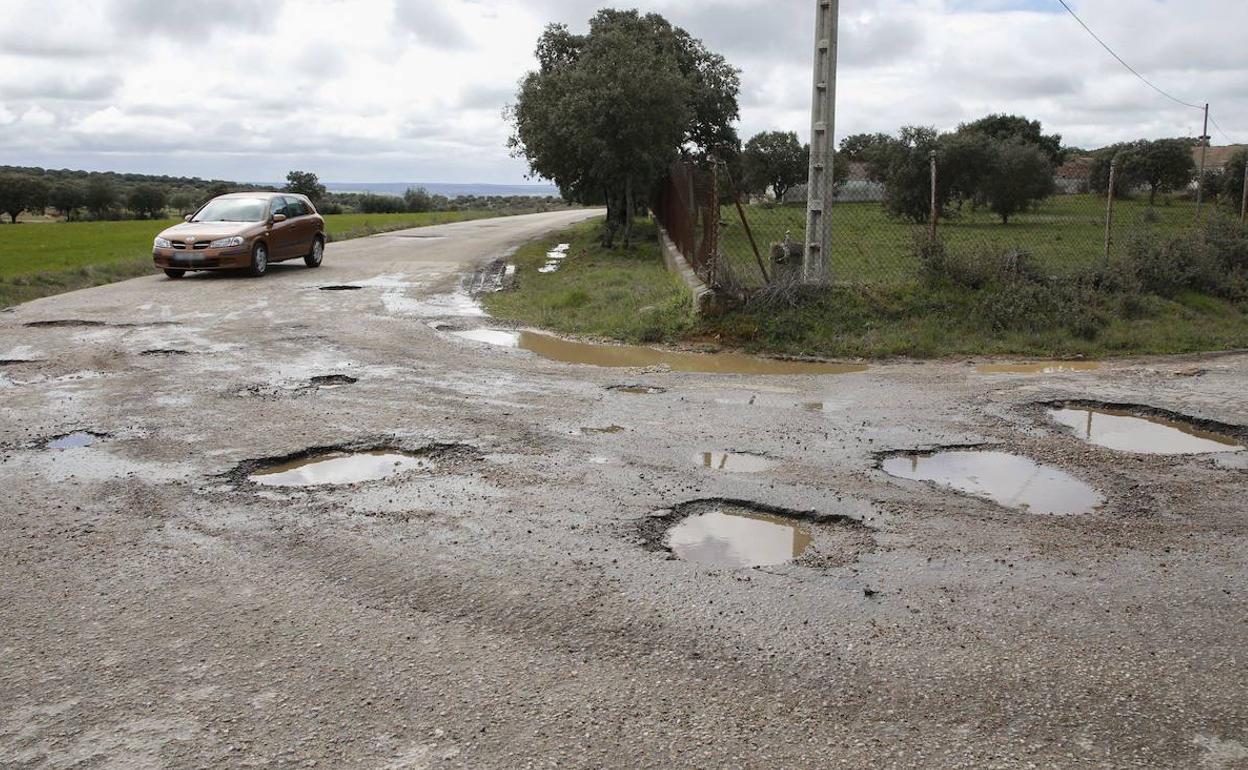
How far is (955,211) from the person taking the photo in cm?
3619

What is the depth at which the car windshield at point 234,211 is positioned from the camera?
1909 centimetres

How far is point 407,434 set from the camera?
24.7ft

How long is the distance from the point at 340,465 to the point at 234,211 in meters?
14.1

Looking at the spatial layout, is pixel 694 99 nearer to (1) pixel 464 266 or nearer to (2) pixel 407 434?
(1) pixel 464 266

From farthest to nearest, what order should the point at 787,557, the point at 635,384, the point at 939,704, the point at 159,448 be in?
the point at 635,384, the point at 159,448, the point at 787,557, the point at 939,704

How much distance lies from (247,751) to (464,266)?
1886cm

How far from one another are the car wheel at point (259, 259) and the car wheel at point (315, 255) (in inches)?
68.2

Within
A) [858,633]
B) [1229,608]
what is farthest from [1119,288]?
[858,633]

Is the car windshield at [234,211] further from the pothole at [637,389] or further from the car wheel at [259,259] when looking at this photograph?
the pothole at [637,389]

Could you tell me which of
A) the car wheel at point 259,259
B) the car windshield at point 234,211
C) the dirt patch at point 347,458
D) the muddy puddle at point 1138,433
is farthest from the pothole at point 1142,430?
the car windshield at point 234,211

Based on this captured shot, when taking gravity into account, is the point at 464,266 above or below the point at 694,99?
below

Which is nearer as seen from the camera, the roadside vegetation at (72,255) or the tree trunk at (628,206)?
the roadside vegetation at (72,255)

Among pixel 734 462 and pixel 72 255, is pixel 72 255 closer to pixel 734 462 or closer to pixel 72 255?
pixel 72 255

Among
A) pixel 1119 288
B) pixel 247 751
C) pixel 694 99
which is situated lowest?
pixel 247 751
